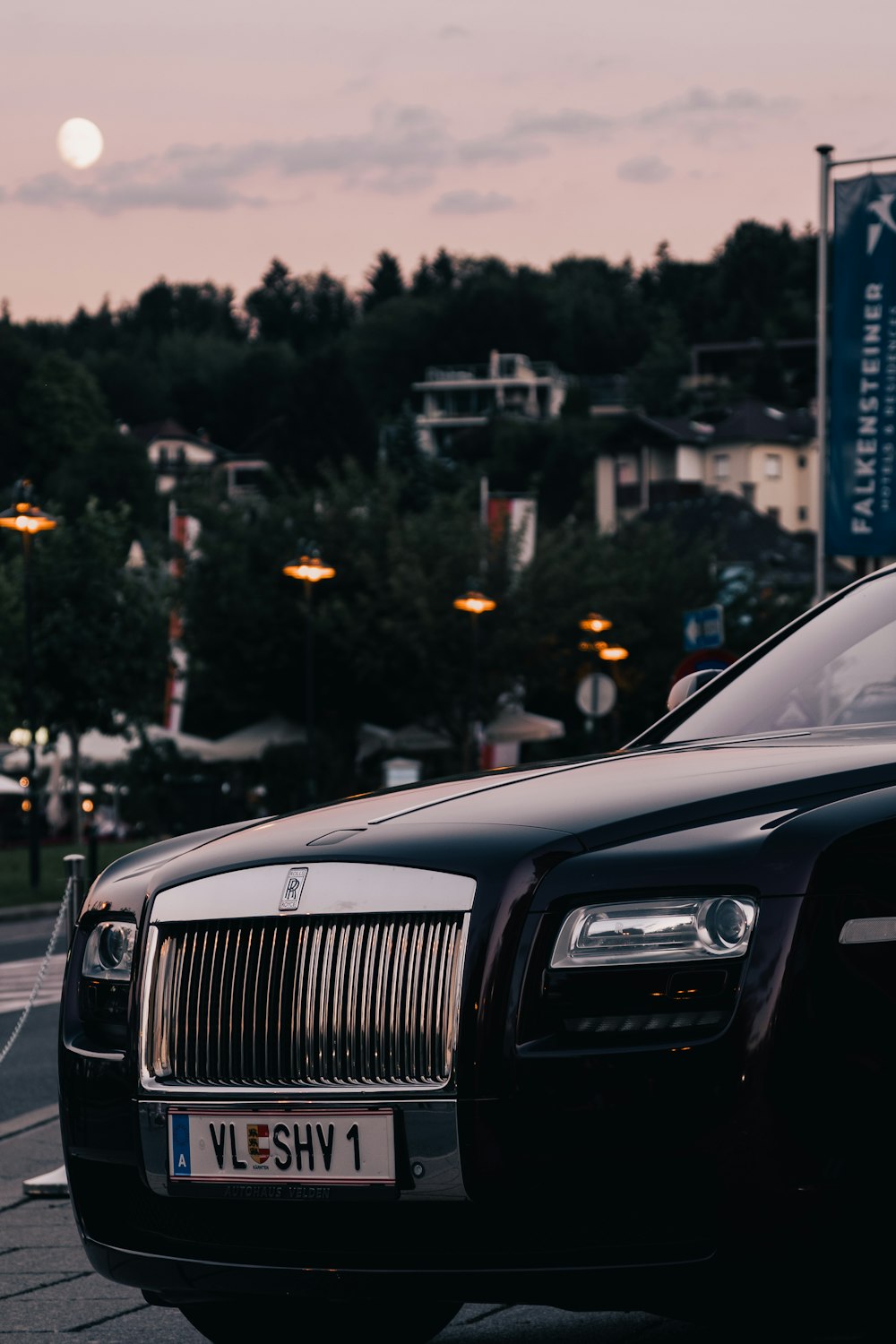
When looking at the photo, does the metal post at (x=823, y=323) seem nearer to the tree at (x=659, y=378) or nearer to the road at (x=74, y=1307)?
the road at (x=74, y=1307)

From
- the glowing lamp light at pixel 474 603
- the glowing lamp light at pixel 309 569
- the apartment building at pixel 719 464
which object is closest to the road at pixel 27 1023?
the glowing lamp light at pixel 309 569

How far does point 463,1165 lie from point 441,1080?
0.46 ft

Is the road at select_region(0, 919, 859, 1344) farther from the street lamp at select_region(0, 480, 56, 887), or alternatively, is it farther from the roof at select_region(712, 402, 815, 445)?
the roof at select_region(712, 402, 815, 445)

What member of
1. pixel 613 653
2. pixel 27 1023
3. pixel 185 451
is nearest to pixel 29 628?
pixel 27 1023

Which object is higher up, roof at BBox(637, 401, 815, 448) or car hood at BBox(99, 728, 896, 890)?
car hood at BBox(99, 728, 896, 890)

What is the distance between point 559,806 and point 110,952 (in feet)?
3.23

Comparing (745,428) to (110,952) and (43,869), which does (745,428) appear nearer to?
(43,869)

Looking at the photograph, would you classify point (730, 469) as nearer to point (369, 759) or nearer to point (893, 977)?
point (369, 759)

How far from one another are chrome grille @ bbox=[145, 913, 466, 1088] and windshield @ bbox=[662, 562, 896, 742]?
4.45 feet

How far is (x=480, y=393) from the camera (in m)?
181

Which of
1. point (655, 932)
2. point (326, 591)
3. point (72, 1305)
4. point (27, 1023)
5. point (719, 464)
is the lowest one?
point (719, 464)

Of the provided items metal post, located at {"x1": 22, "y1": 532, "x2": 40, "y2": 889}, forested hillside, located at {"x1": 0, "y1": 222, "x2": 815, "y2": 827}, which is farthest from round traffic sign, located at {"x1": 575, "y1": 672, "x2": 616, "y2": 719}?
metal post, located at {"x1": 22, "y1": 532, "x2": 40, "y2": 889}

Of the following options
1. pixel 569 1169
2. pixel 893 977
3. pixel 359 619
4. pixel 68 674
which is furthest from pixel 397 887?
pixel 359 619

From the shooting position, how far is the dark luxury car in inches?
124
